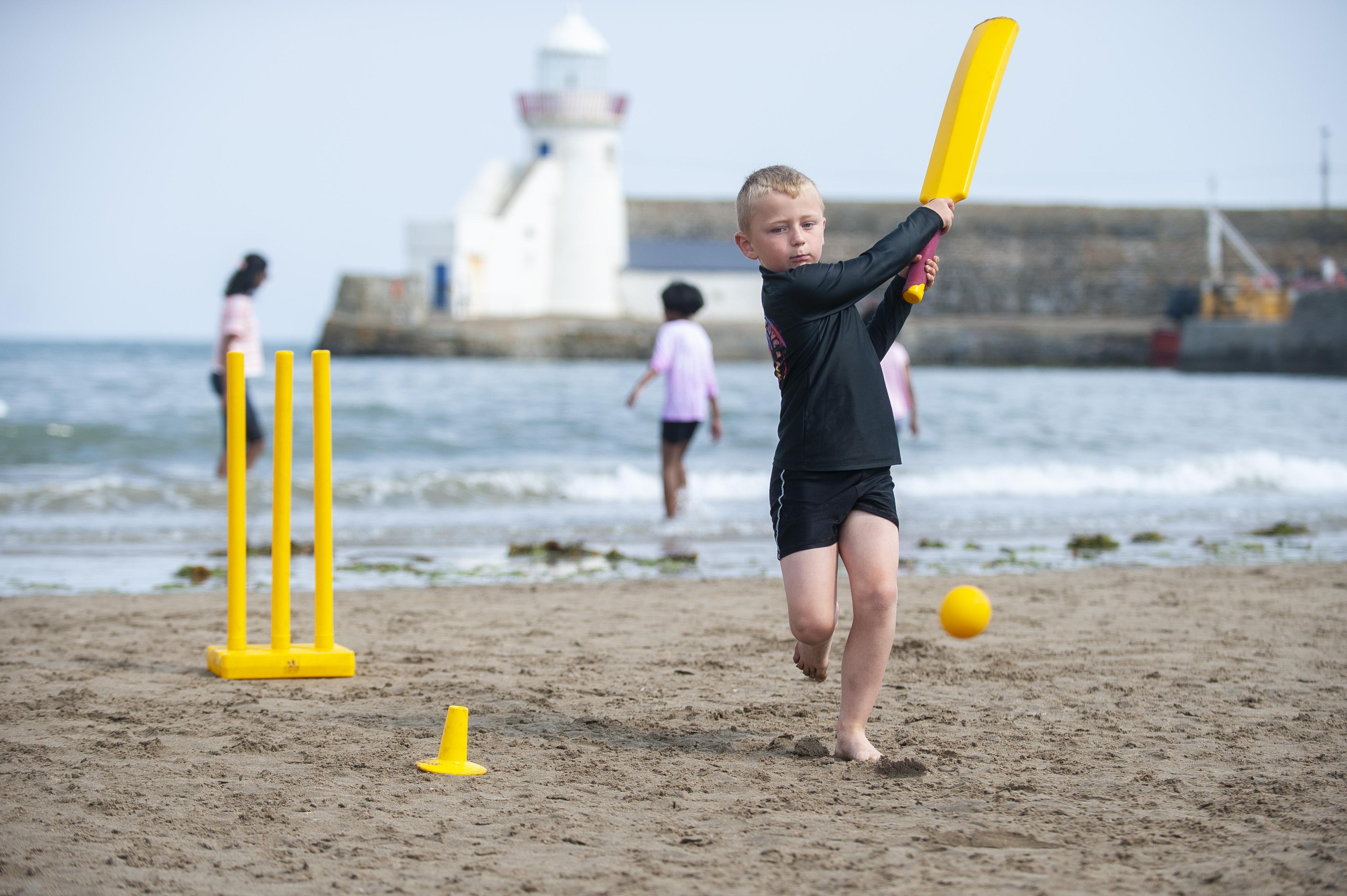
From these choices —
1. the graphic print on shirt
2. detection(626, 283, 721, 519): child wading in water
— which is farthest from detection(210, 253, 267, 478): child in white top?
the graphic print on shirt

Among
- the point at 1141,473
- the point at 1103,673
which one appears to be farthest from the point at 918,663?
the point at 1141,473

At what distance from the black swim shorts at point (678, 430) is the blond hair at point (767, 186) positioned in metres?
5.36

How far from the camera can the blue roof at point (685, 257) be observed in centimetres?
5234

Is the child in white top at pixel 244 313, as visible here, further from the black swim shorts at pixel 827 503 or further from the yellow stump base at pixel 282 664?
the black swim shorts at pixel 827 503

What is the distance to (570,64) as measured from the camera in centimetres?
4744

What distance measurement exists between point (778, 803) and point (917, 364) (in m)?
48.3

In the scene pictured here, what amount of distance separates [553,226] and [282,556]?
4443 cm

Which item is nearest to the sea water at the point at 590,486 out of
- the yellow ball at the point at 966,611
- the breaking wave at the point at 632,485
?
the breaking wave at the point at 632,485

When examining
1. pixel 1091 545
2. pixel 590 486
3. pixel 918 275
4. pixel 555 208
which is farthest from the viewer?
pixel 555 208

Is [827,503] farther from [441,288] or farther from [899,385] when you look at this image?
[441,288]

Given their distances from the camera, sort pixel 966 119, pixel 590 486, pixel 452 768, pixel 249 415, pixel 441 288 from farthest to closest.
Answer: pixel 441 288 < pixel 590 486 < pixel 249 415 < pixel 966 119 < pixel 452 768

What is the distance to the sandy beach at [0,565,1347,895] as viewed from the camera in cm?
263

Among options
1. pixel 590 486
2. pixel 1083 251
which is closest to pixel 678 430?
pixel 590 486

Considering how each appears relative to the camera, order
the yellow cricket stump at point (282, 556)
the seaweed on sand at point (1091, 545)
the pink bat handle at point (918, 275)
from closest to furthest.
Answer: the pink bat handle at point (918, 275)
the yellow cricket stump at point (282, 556)
the seaweed on sand at point (1091, 545)
